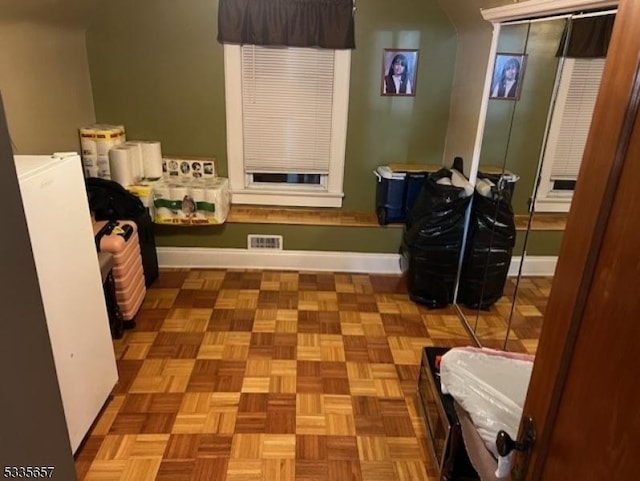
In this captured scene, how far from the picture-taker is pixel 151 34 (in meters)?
3.32

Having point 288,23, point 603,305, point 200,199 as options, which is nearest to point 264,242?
point 200,199

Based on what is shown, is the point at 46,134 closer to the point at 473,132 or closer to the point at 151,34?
the point at 151,34

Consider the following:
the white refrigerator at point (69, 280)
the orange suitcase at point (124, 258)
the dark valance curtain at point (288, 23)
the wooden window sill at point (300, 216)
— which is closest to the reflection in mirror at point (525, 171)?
the wooden window sill at point (300, 216)

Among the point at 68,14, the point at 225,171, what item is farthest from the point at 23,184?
the point at 225,171

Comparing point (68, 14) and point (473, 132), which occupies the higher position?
point (68, 14)

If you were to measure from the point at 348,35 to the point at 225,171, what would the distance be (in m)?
1.40

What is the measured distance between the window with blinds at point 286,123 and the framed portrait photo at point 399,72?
0.96 ft

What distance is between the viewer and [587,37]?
73.9 inches

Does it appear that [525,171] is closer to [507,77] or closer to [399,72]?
[507,77]

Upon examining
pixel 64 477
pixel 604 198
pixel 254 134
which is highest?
pixel 604 198

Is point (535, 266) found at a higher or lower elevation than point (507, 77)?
lower

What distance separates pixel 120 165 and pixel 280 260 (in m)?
1.37

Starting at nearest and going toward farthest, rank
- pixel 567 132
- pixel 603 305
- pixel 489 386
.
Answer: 1. pixel 603 305
2. pixel 489 386
3. pixel 567 132

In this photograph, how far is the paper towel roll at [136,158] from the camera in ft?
10.9
